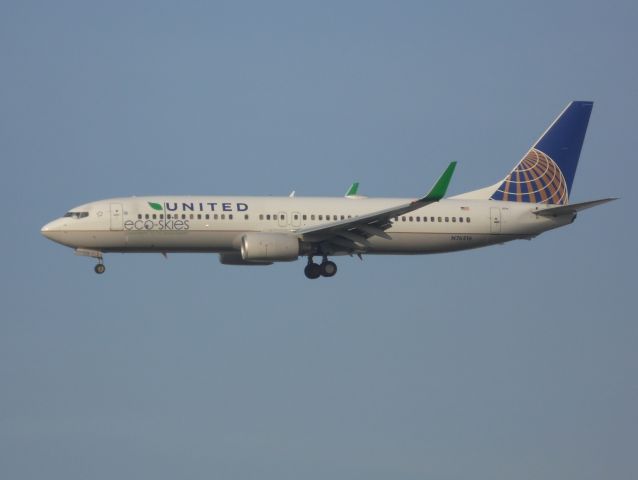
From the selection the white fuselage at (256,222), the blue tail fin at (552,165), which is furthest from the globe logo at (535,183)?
the white fuselage at (256,222)

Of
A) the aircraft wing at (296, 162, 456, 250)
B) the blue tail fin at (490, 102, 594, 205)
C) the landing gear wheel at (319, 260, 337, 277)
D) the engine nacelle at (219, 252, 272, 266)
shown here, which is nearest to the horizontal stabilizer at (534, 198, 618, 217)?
the blue tail fin at (490, 102, 594, 205)

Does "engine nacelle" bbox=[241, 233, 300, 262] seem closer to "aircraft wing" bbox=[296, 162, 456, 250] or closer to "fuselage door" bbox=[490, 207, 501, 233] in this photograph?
"aircraft wing" bbox=[296, 162, 456, 250]

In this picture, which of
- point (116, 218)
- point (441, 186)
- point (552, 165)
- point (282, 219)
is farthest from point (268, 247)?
point (552, 165)

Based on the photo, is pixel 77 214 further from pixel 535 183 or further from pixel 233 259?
pixel 535 183

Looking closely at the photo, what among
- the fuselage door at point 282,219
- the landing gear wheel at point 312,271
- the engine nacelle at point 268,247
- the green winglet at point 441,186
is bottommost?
the landing gear wheel at point 312,271

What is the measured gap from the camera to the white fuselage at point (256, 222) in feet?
228

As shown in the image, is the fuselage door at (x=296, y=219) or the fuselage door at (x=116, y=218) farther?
the fuselage door at (x=296, y=219)

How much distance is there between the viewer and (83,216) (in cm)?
7012

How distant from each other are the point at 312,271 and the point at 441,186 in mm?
10460

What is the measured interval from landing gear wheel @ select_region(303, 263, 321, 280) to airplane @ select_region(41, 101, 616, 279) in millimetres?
50

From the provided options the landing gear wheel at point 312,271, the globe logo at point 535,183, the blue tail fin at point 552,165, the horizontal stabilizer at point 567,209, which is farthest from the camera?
the blue tail fin at point 552,165

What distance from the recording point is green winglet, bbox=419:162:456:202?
64875 mm

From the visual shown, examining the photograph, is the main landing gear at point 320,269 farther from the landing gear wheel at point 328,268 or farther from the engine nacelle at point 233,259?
the engine nacelle at point 233,259

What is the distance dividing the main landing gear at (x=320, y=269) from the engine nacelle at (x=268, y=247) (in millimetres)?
3426
